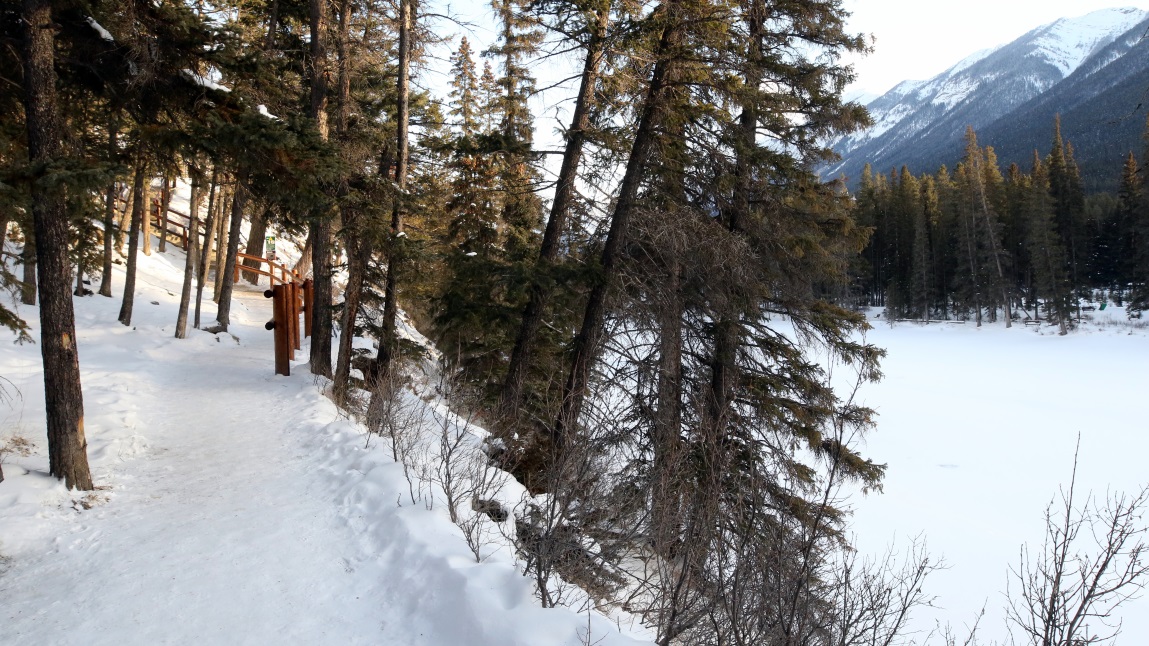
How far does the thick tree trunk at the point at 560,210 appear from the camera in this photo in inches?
337

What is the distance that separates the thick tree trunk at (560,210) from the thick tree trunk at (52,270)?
15.0 ft

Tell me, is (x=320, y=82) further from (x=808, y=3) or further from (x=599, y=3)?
(x=808, y=3)

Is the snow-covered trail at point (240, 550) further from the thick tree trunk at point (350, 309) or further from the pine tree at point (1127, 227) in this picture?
the pine tree at point (1127, 227)

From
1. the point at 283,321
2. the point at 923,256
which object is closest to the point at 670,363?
the point at 283,321

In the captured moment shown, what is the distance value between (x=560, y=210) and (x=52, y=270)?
5.82 metres

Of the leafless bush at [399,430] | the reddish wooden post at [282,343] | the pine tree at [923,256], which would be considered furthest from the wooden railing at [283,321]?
the pine tree at [923,256]

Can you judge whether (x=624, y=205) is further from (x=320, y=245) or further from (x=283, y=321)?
(x=283, y=321)

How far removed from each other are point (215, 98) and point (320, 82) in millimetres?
3990

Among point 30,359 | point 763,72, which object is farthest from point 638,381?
point 30,359

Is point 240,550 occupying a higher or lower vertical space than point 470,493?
lower

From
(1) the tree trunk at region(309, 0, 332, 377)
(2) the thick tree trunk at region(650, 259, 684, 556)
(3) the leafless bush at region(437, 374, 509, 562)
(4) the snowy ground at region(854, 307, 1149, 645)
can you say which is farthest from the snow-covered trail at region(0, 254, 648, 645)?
(4) the snowy ground at region(854, 307, 1149, 645)

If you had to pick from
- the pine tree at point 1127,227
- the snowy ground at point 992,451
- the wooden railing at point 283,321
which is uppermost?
the pine tree at point 1127,227

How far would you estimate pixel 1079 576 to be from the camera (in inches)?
448

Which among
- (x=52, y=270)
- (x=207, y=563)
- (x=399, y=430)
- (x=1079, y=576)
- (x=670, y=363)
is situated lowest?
(x=1079, y=576)
